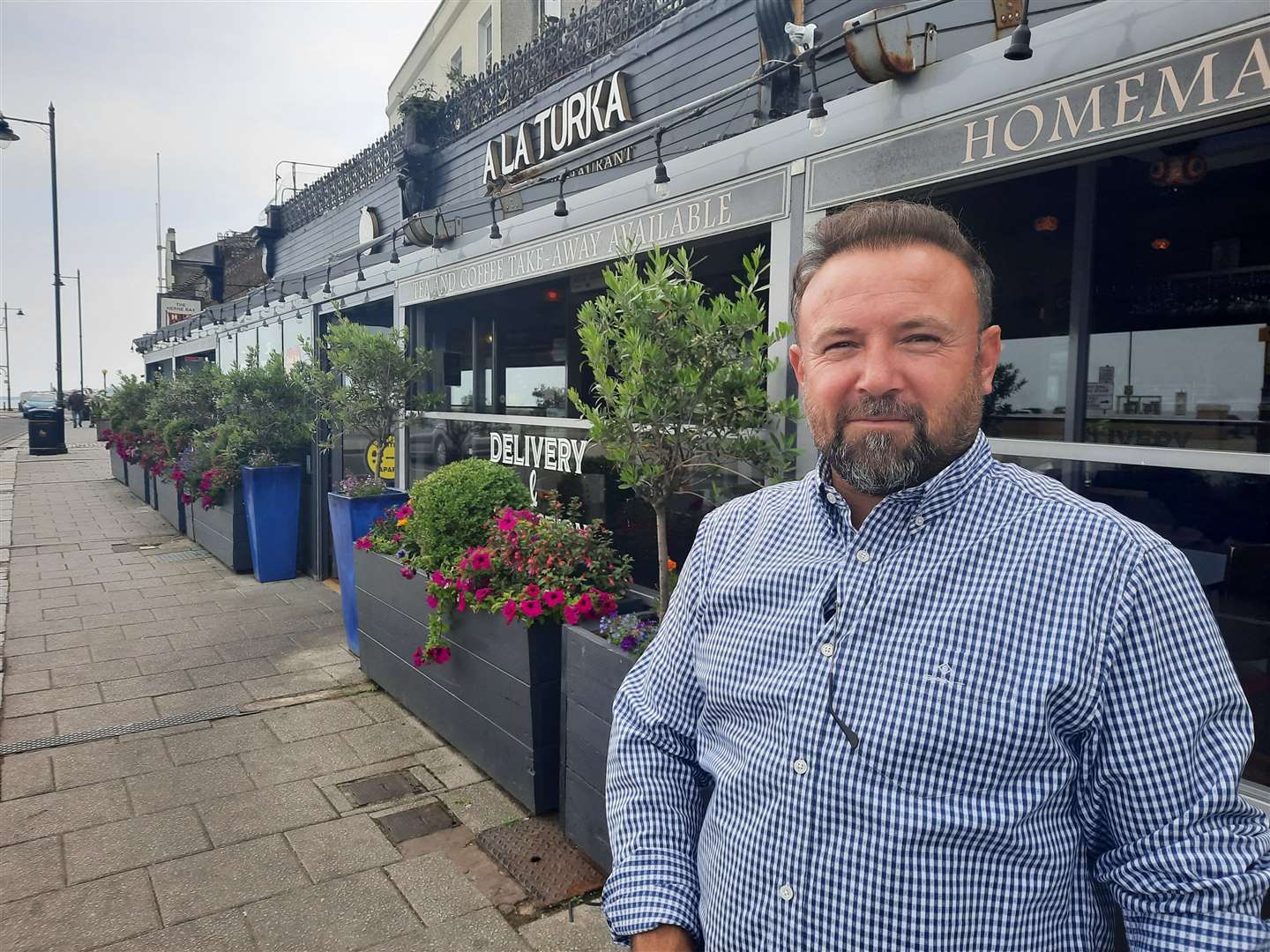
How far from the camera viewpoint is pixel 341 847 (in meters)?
3.70

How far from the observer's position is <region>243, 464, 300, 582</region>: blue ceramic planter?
8688 millimetres

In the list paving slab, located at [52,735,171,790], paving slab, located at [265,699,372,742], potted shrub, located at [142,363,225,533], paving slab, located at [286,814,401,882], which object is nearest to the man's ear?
paving slab, located at [286,814,401,882]

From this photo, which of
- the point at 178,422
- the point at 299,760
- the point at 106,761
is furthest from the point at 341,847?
the point at 178,422

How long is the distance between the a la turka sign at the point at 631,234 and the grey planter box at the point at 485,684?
1937mm

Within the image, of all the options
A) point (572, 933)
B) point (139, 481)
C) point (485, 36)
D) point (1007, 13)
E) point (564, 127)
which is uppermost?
point (485, 36)

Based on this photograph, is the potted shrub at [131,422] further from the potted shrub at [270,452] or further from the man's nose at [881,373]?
the man's nose at [881,373]

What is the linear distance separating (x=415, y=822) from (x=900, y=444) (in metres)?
3.30

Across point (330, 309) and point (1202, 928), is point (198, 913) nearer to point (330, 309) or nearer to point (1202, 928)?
point (1202, 928)

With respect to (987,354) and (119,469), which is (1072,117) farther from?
(119,469)

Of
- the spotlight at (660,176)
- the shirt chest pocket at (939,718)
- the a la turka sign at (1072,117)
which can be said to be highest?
the spotlight at (660,176)

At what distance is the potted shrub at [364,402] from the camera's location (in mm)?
6547

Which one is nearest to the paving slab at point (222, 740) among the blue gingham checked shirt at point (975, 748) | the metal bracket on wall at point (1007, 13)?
the blue gingham checked shirt at point (975, 748)

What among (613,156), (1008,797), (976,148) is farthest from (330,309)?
(1008,797)

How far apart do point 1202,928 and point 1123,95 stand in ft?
7.79
